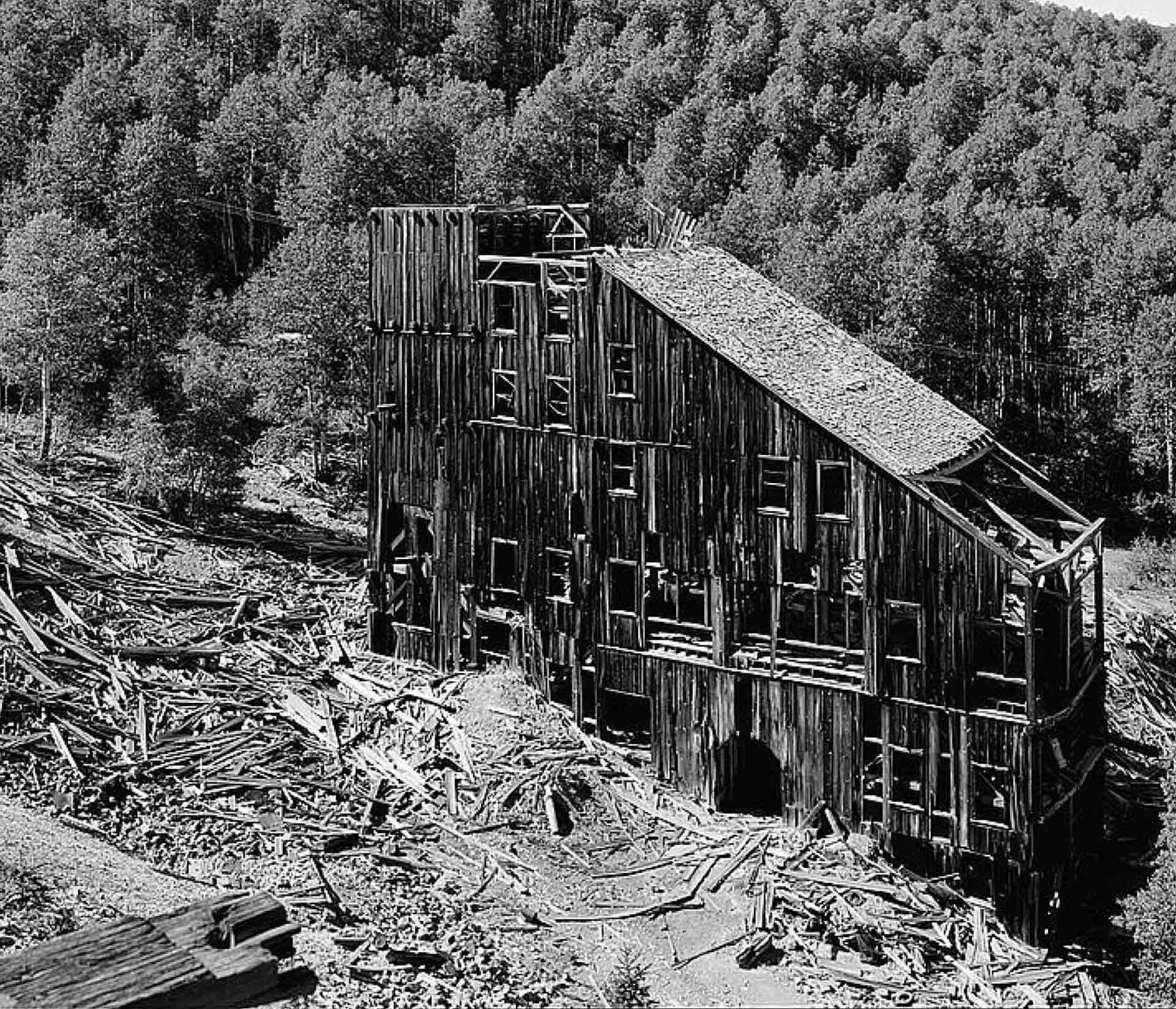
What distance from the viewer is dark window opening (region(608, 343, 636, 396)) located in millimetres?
38250

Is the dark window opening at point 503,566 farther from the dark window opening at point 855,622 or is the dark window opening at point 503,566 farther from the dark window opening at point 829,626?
the dark window opening at point 855,622

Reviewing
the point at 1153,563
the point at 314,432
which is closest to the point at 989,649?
the point at 1153,563

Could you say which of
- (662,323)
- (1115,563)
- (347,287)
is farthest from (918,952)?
(347,287)

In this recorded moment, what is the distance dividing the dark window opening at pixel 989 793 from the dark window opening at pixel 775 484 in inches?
280

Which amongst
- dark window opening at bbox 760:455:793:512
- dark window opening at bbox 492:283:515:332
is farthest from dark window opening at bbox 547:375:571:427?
dark window opening at bbox 760:455:793:512

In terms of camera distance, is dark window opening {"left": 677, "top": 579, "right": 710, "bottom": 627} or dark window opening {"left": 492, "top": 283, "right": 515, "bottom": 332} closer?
dark window opening {"left": 677, "top": 579, "right": 710, "bottom": 627}

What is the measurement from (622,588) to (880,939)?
11.0 m

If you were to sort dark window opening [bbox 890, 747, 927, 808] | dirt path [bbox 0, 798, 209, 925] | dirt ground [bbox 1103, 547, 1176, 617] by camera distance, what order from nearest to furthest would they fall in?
dirt path [bbox 0, 798, 209, 925] < dark window opening [bbox 890, 747, 927, 808] < dirt ground [bbox 1103, 547, 1176, 617]

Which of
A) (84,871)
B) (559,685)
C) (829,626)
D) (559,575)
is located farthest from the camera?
(559,685)

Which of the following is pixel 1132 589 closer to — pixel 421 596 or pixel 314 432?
pixel 421 596

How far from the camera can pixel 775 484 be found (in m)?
36.3

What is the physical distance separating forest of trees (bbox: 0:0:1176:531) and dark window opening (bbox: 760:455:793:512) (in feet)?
39.6

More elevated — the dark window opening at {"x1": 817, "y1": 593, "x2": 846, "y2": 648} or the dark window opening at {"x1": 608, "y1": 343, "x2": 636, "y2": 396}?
the dark window opening at {"x1": 608, "y1": 343, "x2": 636, "y2": 396}

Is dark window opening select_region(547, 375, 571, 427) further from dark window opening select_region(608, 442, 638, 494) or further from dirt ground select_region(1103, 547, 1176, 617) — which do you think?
dirt ground select_region(1103, 547, 1176, 617)
